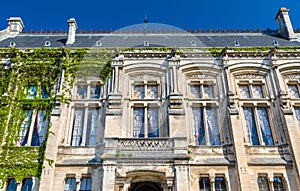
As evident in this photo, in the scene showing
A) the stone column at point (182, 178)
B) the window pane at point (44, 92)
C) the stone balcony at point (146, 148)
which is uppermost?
the window pane at point (44, 92)

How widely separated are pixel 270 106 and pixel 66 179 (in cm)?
1237

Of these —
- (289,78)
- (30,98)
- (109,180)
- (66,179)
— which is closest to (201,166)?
(109,180)

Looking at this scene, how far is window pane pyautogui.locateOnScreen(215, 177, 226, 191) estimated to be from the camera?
1605 cm

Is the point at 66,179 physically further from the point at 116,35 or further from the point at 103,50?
the point at 116,35

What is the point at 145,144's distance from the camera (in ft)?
52.0

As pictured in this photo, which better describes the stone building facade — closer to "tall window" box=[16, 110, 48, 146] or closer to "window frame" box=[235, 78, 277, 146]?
"window frame" box=[235, 78, 277, 146]

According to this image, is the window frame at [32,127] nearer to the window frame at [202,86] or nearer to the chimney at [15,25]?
the window frame at [202,86]

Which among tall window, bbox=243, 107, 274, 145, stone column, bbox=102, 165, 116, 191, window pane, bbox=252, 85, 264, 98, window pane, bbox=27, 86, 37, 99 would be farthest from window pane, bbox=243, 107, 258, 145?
window pane, bbox=27, 86, 37, 99

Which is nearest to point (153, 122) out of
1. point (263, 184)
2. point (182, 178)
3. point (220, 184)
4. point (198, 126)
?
point (198, 126)

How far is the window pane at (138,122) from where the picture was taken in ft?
57.9

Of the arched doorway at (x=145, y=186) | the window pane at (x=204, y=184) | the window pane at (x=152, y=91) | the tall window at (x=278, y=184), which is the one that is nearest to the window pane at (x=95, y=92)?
the window pane at (x=152, y=91)

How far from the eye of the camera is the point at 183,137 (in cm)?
1589

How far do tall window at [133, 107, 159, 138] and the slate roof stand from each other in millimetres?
5426

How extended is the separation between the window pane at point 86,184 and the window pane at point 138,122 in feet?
11.5
